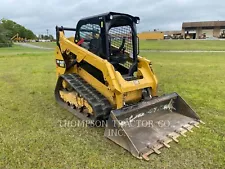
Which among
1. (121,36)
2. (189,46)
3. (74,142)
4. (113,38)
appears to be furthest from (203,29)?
(74,142)

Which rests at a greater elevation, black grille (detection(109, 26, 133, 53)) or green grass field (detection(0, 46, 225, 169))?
black grille (detection(109, 26, 133, 53))

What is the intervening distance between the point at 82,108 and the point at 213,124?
269cm

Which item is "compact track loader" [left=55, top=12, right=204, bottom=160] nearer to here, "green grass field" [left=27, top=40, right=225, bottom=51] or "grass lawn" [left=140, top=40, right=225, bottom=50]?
"green grass field" [left=27, top=40, right=225, bottom=51]

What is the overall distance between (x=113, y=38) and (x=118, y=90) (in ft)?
Answer: 4.43

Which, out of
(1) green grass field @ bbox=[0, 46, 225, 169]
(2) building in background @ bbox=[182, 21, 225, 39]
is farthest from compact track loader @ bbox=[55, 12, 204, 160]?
(2) building in background @ bbox=[182, 21, 225, 39]

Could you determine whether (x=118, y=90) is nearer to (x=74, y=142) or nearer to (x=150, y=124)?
(x=150, y=124)

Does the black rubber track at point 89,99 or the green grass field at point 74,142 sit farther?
the black rubber track at point 89,99

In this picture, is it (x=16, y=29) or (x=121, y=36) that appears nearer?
(x=121, y=36)

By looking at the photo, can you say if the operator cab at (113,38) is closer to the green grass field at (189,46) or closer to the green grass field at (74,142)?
→ the green grass field at (74,142)

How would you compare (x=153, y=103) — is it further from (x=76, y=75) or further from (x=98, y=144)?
(x=76, y=75)

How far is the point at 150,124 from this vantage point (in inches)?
163

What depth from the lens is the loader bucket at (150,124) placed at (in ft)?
11.4

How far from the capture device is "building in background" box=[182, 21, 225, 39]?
69500 mm

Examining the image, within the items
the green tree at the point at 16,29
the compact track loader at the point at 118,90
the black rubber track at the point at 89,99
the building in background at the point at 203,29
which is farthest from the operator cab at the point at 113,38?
the green tree at the point at 16,29
